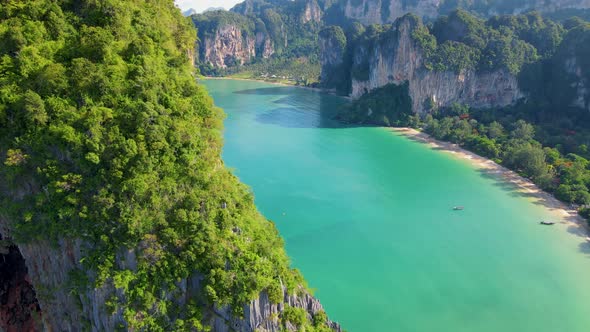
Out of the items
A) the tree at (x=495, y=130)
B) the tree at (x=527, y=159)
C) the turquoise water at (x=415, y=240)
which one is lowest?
the turquoise water at (x=415, y=240)

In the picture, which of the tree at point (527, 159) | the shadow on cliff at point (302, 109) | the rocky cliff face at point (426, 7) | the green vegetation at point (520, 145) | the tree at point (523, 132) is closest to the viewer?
the green vegetation at point (520, 145)

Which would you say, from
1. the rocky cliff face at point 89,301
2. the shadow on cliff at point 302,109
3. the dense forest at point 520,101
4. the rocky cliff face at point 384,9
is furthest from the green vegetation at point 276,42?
the rocky cliff face at point 89,301

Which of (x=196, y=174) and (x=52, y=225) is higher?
(x=196, y=174)

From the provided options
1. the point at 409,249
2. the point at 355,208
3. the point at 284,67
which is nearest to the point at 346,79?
the point at 284,67

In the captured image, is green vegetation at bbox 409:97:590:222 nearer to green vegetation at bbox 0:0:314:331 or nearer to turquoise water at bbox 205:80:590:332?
turquoise water at bbox 205:80:590:332

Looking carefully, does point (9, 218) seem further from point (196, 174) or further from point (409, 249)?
point (409, 249)

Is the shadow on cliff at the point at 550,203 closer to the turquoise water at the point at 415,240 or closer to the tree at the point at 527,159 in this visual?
the turquoise water at the point at 415,240
